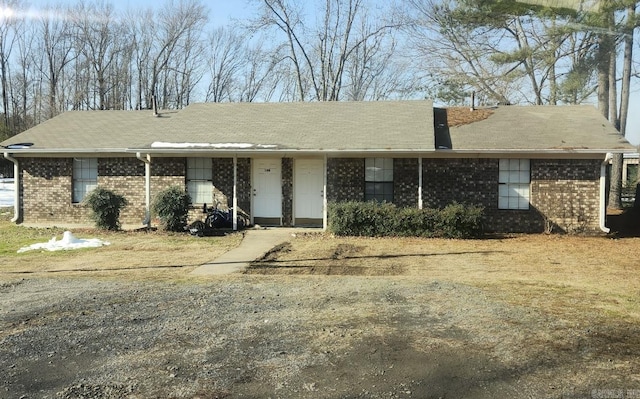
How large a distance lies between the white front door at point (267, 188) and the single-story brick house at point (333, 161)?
0.03 metres

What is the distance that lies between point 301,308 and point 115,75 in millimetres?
38632

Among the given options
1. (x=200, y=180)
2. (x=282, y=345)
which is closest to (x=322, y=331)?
(x=282, y=345)

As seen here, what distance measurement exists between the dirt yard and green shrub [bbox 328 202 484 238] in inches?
147

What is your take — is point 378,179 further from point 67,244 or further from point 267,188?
point 67,244

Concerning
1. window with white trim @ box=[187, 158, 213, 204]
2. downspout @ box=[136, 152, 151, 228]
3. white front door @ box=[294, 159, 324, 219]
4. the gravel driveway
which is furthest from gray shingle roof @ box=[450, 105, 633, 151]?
downspout @ box=[136, 152, 151, 228]

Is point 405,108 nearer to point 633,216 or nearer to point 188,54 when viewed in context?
point 633,216

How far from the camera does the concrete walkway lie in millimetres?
9852

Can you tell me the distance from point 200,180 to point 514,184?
30.7 ft

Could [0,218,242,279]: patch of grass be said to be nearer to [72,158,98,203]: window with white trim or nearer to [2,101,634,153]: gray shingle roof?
[72,158,98,203]: window with white trim

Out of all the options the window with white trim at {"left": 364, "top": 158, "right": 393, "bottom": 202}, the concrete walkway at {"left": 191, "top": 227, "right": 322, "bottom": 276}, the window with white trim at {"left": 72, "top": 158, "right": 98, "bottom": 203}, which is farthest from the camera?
the window with white trim at {"left": 72, "top": 158, "right": 98, "bottom": 203}

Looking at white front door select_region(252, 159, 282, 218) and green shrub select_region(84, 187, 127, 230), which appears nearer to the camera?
green shrub select_region(84, 187, 127, 230)

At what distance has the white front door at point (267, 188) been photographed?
16.7 meters

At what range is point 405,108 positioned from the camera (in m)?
18.5

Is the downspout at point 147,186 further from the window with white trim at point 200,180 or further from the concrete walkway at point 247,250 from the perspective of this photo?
the concrete walkway at point 247,250
